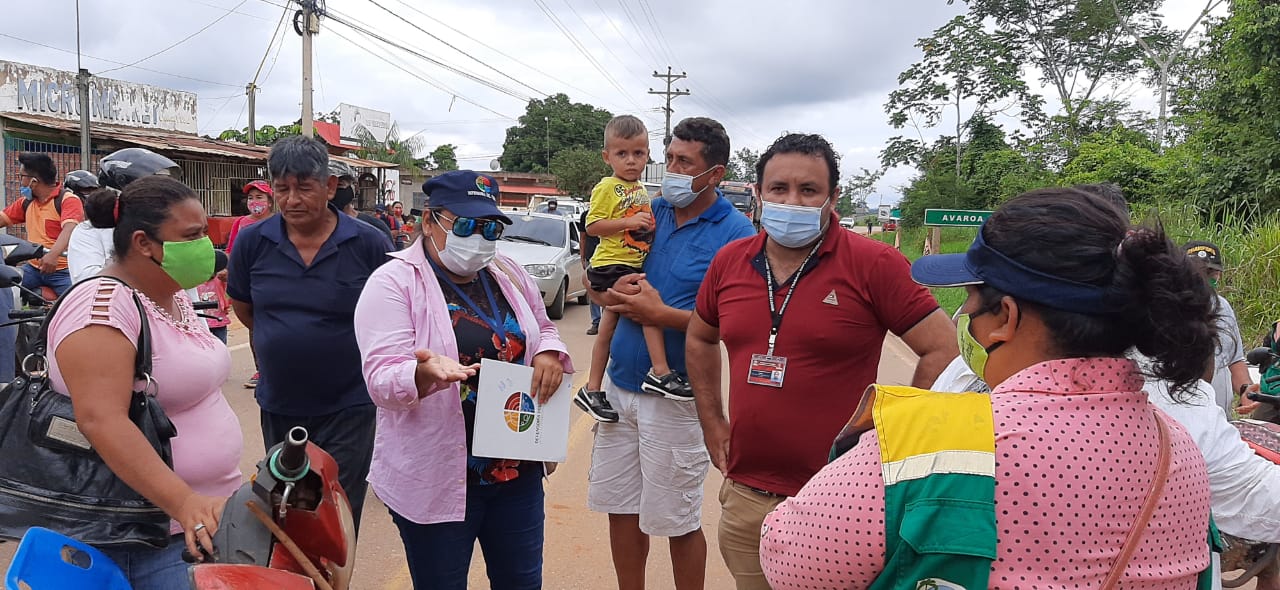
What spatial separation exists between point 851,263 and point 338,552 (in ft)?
5.74

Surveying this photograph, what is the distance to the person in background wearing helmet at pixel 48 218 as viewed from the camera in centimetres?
605

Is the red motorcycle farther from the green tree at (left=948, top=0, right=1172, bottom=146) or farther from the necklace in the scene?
the green tree at (left=948, top=0, right=1172, bottom=146)

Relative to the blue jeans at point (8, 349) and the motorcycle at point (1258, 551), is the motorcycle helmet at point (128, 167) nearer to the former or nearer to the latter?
the blue jeans at point (8, 349)

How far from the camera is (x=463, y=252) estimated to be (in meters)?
2.78

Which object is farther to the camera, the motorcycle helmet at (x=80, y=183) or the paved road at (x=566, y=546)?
the motorcycle helmet at (x=80, y=183)

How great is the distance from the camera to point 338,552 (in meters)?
2.09

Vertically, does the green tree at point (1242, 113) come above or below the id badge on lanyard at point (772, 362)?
above

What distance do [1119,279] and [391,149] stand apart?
48963 mm

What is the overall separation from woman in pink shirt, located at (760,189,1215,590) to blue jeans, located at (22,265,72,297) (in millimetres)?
6636

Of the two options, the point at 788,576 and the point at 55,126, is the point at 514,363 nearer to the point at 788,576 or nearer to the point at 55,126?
the point at 788,576

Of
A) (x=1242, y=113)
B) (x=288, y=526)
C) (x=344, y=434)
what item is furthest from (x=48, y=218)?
(x=1242, y=113)

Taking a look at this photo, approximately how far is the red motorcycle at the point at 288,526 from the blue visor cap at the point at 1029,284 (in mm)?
1472

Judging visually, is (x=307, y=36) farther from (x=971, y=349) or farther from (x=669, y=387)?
(x=971, y=349)

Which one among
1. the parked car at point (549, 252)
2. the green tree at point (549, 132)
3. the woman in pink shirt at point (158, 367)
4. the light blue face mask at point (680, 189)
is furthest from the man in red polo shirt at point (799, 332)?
the green tree at point (549, 132)
